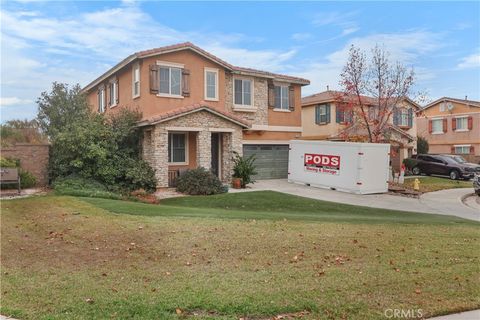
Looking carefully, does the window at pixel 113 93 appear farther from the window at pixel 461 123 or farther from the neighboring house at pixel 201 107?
the window at pixel 461 123

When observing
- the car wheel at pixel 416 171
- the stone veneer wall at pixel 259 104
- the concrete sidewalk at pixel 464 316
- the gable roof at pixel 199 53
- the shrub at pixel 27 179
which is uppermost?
the gable roof at pixel 199 53

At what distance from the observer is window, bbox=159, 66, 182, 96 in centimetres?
2016

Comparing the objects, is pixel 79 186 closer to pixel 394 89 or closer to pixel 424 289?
pixel 424 289

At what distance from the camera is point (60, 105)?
76.8 ft

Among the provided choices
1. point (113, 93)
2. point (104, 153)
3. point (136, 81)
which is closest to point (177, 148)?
point (136, 81)

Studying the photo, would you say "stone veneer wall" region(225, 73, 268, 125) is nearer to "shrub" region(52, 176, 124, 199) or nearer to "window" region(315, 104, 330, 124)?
"window" region(315, 104, 330, 124)

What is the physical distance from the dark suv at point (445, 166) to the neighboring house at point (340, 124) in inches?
76.2

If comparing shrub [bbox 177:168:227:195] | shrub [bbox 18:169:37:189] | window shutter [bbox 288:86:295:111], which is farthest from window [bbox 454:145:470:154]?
shrub [bbox 18:169:37:189]

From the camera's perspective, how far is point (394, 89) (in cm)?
2403

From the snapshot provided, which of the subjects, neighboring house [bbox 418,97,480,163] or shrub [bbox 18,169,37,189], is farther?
neighboring house [bbox 418,97,480,163]

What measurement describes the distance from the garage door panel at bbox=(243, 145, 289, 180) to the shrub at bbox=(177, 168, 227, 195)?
20.8 feet

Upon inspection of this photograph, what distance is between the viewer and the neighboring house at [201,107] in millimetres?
19391

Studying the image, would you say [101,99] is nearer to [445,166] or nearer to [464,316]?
[445,166]

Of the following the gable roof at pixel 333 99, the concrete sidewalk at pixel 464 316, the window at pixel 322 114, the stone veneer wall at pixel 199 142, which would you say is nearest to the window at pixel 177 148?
the stone veneer wall at pixel 199 142
